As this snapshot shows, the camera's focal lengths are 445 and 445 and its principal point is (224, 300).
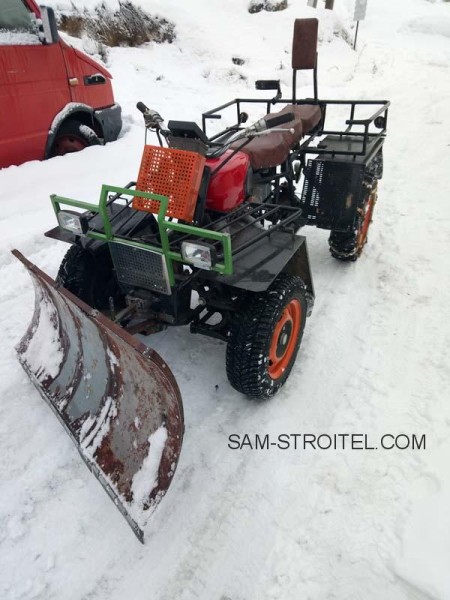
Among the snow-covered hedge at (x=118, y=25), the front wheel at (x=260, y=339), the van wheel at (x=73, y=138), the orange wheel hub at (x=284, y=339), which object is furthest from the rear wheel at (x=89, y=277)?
the snow-covered hedge at (x=118, y=25)

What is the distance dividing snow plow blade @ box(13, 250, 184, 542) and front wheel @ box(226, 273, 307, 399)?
639 millimetres

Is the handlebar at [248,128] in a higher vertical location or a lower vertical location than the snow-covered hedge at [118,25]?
lower

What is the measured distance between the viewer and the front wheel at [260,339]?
2.67m

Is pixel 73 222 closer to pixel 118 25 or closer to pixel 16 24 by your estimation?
pixel 16 24

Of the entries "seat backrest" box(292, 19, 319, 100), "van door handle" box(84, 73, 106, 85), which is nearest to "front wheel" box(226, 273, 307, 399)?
"seat backrest" box(292, 19, 319, 100)

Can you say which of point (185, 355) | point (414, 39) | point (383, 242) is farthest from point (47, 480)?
point (414, 39)

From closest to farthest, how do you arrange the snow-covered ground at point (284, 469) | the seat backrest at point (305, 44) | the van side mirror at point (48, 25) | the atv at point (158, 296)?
the snow-covered ground at point (284, 469)
the atv at point (158, 296)
the seat backrest at point (305, 44)
the van side mirror at point (48, 25)

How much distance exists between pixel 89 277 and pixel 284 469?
1800mm

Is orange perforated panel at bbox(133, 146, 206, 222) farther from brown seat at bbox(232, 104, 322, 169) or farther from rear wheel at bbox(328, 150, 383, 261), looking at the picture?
rear wheel at bbox(328, 150, 383, 261)

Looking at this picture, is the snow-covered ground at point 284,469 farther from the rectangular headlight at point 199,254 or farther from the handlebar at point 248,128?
the handlebar at point 248,128

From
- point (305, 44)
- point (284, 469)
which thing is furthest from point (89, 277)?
point (305, 44)

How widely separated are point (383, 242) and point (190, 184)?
2.99 m

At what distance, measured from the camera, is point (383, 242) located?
4941mm

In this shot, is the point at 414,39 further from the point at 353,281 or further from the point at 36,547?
the point at 36,547
